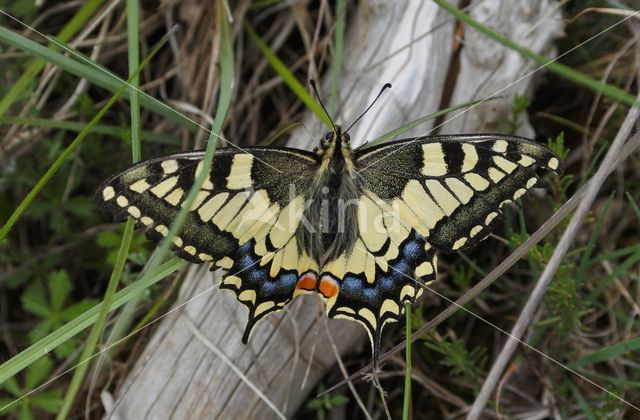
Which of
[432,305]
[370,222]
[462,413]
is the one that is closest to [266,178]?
[370,222]

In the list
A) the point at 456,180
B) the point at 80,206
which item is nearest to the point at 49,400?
the point at 80,206

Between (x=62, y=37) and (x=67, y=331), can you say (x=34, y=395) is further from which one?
(x=62, y=37)

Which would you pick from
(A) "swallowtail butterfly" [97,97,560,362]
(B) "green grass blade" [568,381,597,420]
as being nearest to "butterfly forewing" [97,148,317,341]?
(A) "swallowtail butterfly" [97,97,560,362]

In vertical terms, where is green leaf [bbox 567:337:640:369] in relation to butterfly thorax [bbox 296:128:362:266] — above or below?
below

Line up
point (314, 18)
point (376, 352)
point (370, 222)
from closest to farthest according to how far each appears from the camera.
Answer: point (376, 352) → point (370, 222) → point (314, 18)

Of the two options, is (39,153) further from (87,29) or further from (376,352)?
(376,352)

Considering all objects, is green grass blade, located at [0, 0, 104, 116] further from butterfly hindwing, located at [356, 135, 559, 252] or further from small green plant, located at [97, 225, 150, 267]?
butterfly hindwing, located at [356, 135, 559, 252]

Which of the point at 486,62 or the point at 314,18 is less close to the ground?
the point at 314,18

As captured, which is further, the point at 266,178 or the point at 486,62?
the point at 486,62
